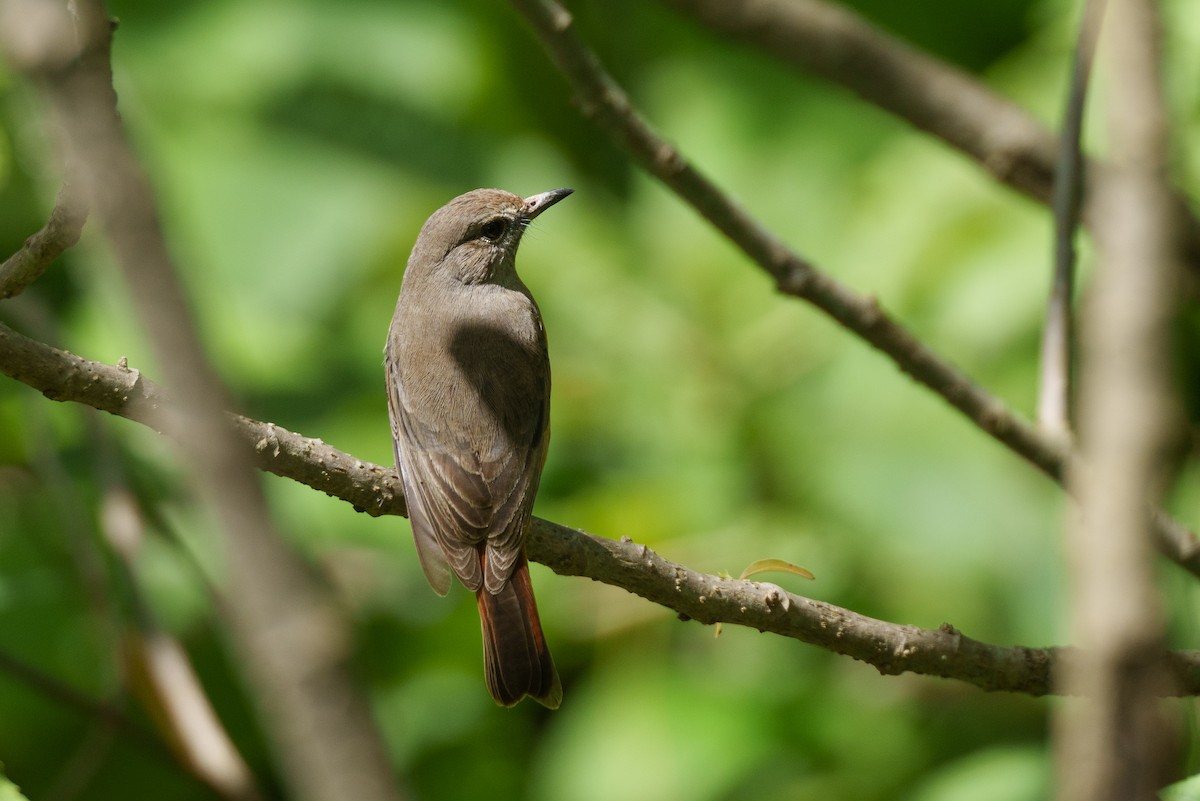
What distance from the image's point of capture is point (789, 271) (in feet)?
11.8

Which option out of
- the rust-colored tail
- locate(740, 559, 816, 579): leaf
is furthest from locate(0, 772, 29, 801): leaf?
locate(740, 559, 816, 579): leaf

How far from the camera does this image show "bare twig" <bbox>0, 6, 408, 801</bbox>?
0.78 meters

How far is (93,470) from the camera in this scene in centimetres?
455

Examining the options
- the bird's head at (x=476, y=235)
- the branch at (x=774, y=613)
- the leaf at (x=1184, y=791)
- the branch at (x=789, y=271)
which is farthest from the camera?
the bird's head at (x=476, y=235)

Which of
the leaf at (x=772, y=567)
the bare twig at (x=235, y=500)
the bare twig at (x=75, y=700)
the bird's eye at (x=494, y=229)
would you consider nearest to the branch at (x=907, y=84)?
the bird's eye at (x=494, y=229)

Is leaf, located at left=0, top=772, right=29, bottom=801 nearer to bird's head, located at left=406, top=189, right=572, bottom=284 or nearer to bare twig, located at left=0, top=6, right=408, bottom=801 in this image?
bare twig, located at left=0, top=6, right=408, bottom=801

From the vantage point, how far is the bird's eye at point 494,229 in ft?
16.7

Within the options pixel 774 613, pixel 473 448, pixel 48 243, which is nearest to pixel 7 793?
pixel 48 243

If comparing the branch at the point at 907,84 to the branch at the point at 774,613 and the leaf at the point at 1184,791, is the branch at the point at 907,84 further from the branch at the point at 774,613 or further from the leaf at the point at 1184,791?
the leaf at the point at 1184,791

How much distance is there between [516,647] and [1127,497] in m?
2.67

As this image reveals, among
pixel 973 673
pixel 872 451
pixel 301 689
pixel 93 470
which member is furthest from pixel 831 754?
pixel 301 689

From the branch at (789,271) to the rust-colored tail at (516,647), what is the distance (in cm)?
107

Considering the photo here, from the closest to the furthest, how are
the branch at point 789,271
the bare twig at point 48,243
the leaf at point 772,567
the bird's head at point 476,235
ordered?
the bare twig at point 48,243 < the leaf at point 772,567 < the branch at point 789,271 < the bird's head at point 476,235

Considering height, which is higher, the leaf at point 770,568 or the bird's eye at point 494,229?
the bird's eye at point 494,229
